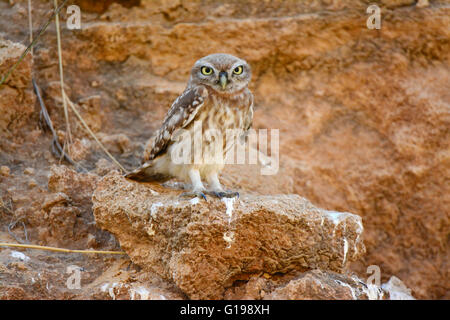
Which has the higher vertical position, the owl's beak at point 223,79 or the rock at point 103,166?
the owl's beak at point 223,79

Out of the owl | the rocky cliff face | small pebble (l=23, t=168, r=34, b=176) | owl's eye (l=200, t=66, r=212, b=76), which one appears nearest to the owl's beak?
the owl

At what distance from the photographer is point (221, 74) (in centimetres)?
389

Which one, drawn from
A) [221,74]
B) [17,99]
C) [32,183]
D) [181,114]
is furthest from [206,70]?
[17,99]

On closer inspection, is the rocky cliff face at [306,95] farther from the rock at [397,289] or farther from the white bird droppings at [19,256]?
the white bird droppings at [19,256]

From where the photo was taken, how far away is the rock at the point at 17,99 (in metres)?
4.84

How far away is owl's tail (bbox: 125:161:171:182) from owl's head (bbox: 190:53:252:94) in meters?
0.88

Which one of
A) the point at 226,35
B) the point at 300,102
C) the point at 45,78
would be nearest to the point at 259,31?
the point at 226,35

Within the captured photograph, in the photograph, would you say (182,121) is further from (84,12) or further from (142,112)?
(84,12)

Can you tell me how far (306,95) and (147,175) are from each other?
2.59m

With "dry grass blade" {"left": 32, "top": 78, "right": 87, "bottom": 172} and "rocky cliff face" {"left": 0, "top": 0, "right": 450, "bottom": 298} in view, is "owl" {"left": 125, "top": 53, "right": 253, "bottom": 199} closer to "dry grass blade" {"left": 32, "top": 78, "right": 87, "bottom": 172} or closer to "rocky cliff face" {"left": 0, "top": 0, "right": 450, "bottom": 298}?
"rocky cliff face" {"left": 0, "top": 0, "right": 450, "bottom": 298}

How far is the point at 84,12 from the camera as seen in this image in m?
5.74

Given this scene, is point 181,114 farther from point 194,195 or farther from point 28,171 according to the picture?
point 28,171

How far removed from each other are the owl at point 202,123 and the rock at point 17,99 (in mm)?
1792

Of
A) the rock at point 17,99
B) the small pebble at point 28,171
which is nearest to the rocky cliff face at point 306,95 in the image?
the rock at point 17,99
